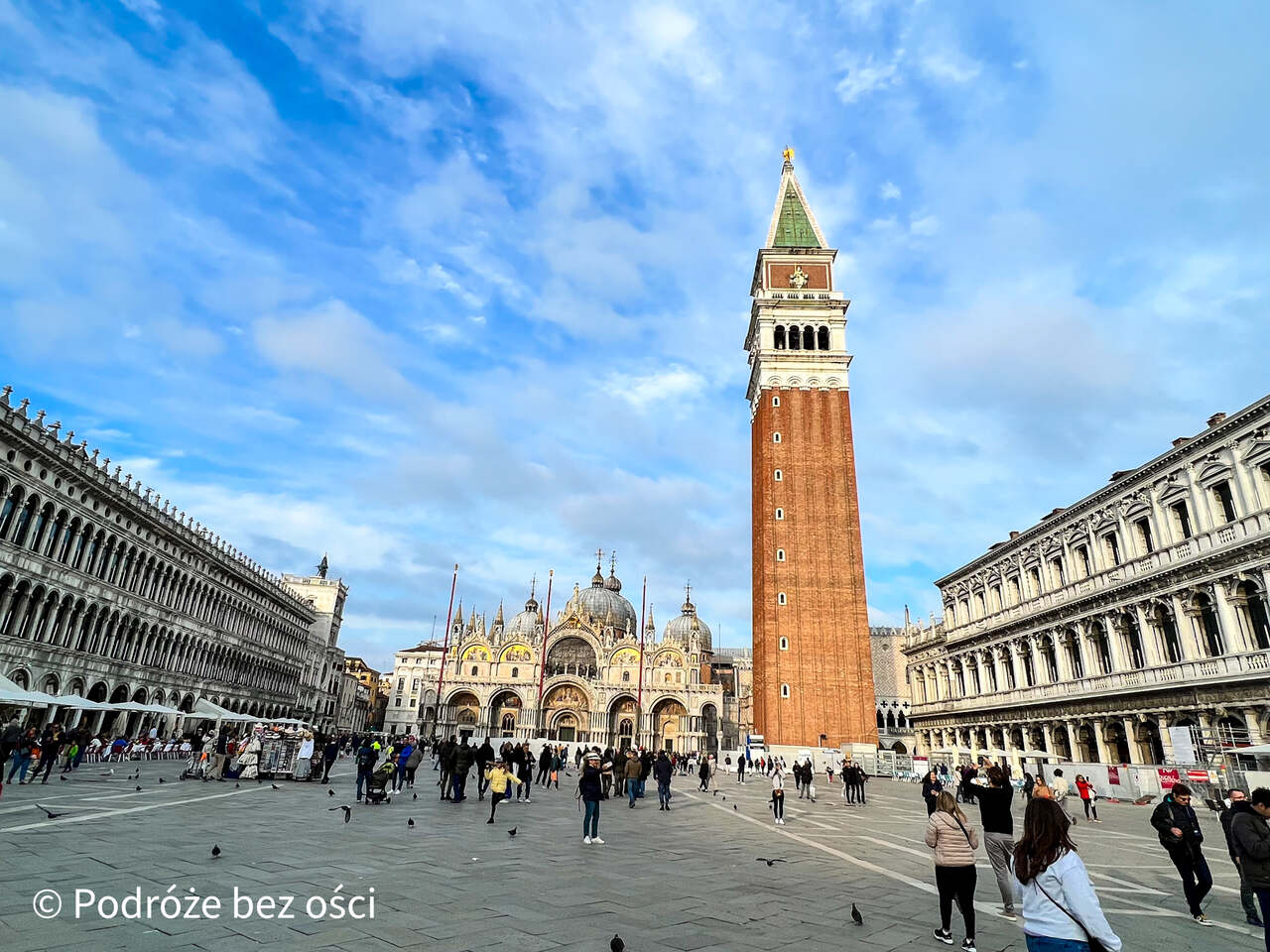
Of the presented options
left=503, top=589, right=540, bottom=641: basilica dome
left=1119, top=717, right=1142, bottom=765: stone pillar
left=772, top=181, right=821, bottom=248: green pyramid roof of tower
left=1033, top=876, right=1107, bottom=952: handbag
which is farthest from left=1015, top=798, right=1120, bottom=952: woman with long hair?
left=503, top=589, right=540, bottom=641: basilica dome

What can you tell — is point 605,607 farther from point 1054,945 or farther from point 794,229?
point 1054,945

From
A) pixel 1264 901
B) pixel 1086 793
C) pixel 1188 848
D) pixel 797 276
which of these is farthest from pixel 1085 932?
pixel 797 276

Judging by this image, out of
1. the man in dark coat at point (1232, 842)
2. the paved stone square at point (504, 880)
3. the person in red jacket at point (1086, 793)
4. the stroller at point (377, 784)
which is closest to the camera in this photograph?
the paved stone square at point (504, 880)

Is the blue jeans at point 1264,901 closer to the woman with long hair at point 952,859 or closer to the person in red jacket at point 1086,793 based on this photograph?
the woman with long hair at point 952,859

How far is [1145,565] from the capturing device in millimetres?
30406

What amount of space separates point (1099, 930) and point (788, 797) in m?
26.4

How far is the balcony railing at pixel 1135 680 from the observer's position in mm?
24641

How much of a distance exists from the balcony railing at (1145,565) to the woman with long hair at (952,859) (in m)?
25.3

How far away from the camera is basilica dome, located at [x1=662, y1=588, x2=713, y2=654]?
291 ft

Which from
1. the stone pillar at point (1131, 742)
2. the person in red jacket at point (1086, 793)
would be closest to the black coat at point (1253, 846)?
the person in red jacket at point (1086, 793)

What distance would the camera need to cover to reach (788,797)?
2744cm

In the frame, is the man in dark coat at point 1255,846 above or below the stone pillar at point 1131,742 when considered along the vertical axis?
below

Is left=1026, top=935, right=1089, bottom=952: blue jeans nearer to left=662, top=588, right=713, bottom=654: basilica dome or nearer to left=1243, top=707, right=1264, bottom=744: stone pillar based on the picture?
left=1243, top=707, right=1264, bottom=744: stone pillar

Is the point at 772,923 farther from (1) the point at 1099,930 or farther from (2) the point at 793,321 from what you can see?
(2) the point at 793,321
